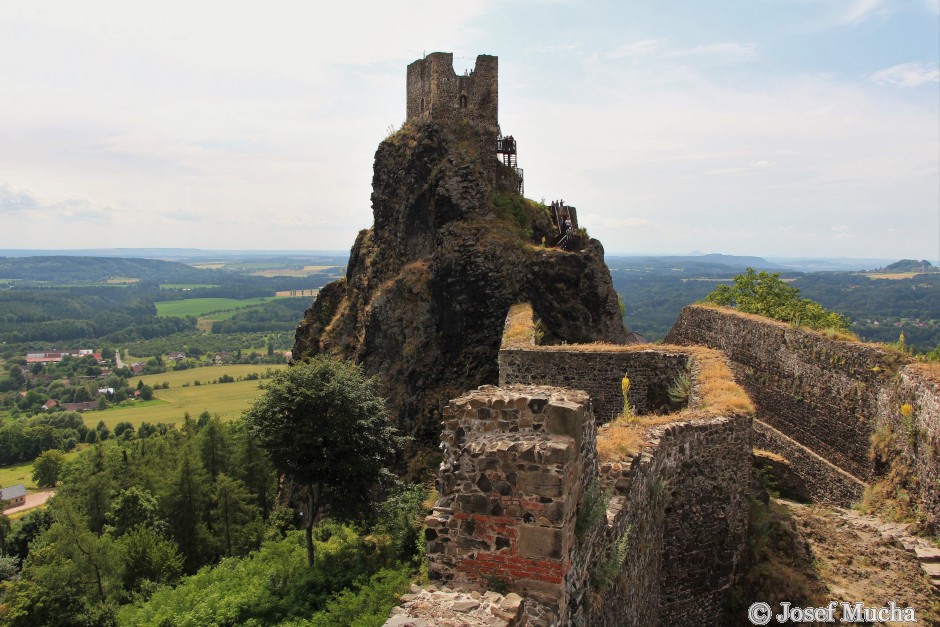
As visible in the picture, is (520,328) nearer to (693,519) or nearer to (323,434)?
(323,434)

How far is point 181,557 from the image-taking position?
22641 mm

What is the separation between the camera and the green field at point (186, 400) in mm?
103000

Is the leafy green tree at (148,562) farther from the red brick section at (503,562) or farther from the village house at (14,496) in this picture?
the village house at (14,496)

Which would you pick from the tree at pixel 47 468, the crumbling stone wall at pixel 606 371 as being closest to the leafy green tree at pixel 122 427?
the tree at pixel 47 468

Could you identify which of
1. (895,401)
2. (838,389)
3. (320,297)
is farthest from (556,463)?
(320,297)

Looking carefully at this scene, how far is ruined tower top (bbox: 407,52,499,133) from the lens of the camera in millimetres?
28078

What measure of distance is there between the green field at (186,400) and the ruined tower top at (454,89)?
70277 mm

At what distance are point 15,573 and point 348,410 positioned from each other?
2830 cm

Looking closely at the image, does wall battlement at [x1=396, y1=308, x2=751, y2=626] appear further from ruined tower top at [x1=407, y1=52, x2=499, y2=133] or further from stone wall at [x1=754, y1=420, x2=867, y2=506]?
ruined tower top at [x1=407, y1=52, x2=499, y2=133]

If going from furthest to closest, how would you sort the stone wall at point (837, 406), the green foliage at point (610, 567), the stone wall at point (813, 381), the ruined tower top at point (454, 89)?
the ruined tower top at point (454, 89), the stone wall at point (813, 381), the stone wall at point (837, 406), the green foliage at point (610, 567)

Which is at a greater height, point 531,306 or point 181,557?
point 531,306

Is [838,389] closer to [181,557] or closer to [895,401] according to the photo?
[895,401]

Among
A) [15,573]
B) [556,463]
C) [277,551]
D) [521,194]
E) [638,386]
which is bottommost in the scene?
[15,573]

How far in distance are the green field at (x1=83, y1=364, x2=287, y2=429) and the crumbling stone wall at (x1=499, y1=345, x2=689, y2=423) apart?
8065 centimetres
